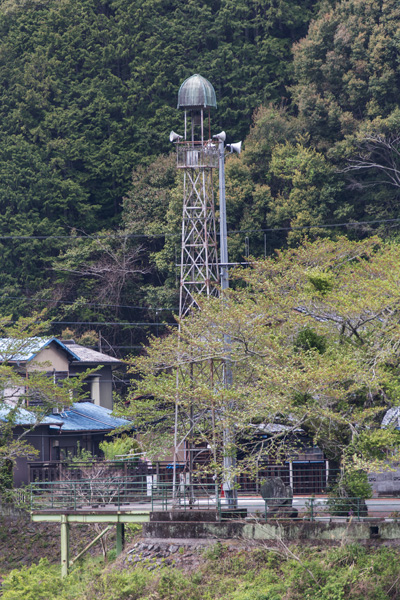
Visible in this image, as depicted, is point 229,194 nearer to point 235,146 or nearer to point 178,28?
point 178,28

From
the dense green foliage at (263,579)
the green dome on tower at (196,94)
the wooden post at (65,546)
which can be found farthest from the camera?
the green dome on tower at (196,94)

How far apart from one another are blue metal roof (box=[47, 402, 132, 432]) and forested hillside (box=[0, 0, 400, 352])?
16.7 metres

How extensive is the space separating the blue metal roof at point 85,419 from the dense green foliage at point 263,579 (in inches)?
628

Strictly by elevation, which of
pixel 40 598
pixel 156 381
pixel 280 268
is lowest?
pixel 40 598

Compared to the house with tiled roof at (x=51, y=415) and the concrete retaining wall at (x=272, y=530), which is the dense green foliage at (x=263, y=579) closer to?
the concrete retaining wall at (x=272, y=530)

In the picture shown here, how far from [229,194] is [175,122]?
13117 millimetres

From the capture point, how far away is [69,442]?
44.8 metres

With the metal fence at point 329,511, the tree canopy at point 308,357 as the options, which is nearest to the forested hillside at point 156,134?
the tree canopy at point 308,357

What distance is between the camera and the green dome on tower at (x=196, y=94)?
34.7 metres

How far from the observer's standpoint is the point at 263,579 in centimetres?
2538

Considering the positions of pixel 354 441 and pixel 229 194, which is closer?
pixel 354 441

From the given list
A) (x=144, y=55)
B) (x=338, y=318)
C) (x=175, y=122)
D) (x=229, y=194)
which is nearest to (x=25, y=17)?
(x=144, y=55)

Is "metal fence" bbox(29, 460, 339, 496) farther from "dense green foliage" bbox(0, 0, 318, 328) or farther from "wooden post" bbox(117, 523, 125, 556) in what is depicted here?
"dense green foliage" bbox(0, 0, 318, 328)

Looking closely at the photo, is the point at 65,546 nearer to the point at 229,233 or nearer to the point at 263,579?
the point at 263,579
